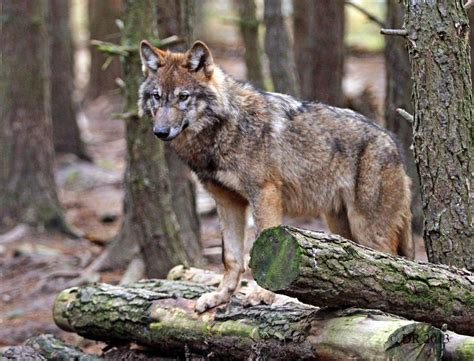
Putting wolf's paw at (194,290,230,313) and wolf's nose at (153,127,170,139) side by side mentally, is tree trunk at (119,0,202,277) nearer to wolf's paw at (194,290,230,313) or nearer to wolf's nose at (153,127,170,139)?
wolf's nose at (153,127,170,139)

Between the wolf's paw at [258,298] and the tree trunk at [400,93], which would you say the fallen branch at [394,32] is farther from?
the tree trunk at [400,93]

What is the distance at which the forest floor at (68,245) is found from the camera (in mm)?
11453

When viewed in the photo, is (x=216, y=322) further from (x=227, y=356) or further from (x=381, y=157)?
(x=381, y=157)

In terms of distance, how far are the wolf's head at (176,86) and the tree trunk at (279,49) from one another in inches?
243

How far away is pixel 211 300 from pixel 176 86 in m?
2.03

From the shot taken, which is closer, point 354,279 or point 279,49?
point 354,279

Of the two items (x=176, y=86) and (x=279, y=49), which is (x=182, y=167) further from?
(x=279, y=49)

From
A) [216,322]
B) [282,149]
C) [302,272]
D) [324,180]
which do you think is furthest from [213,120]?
[302,272]

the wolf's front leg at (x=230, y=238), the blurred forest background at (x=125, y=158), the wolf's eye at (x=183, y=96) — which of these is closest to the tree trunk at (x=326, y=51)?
the blurred forest background at (x=125, y=158)

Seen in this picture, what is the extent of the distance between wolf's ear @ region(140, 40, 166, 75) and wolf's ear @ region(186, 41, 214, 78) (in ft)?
0.94

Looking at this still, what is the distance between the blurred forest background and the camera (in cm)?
1002

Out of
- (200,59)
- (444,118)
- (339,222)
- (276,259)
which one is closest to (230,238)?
(339,222)

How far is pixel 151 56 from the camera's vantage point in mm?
8219

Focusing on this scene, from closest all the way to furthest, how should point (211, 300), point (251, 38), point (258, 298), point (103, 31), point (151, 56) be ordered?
point (258, 298)
point (211, 300)
point (151, 56)
point (251, 38)
point (103, 31)
